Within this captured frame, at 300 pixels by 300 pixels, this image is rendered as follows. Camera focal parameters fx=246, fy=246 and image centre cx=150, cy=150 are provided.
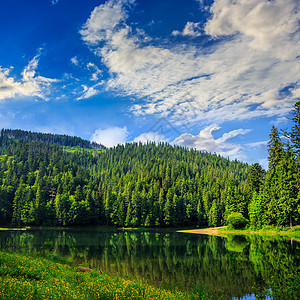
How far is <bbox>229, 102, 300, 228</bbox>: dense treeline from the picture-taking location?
5382 cm

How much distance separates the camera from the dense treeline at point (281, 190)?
5382cm

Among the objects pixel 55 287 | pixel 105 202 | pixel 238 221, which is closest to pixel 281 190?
pixel 238 221

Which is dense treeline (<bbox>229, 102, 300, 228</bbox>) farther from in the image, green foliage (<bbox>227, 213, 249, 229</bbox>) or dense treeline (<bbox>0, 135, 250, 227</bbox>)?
dense treeline (<bbox>0, 135, 250, 227</bbox>)

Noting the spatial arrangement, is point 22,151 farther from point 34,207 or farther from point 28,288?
point 28,288

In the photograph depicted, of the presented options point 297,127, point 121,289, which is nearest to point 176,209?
point 297,127

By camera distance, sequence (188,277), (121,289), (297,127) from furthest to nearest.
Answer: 1. (297,127)
2. (188,277)
3. (121,289)

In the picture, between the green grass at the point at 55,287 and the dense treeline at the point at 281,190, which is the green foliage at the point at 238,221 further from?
the green grass at the point at 55,287

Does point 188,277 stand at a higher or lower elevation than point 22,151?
lower

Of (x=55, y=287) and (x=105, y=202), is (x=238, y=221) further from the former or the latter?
(x=55, y=287)

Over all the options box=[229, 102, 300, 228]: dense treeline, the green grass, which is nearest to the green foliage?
box=[229, 102, 300, 228]: dense treeline

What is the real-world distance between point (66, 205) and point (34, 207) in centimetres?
1340

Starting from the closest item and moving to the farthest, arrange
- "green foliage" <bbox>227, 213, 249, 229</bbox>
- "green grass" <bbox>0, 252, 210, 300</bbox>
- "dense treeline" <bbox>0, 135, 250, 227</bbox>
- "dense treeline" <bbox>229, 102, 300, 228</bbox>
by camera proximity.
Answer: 1. "green grass" <bbox>0, 252, 210, 300</bbox>
2. "dense treeline" <bbox>229, 102, 300, 228</bbox>
3. "green foliage" <bbox>227, 213, 249, 229</bbox>
4. "dense treeline" <bbox>0, 135, 250, 227</bbox>

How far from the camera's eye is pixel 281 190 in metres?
61.4

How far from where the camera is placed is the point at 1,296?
10734 mm
